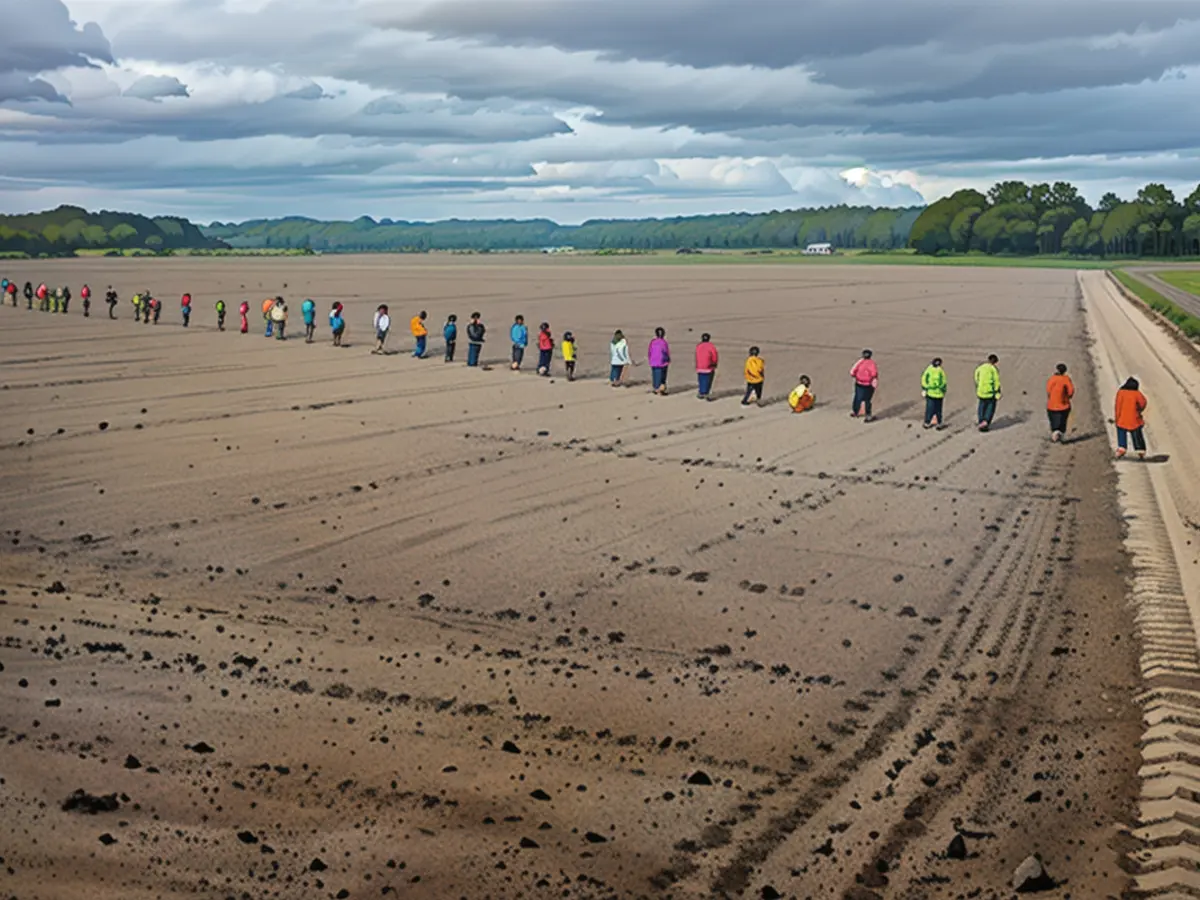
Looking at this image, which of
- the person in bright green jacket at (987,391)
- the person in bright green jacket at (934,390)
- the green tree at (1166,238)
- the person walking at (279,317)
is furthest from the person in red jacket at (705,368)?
the green tree at (1166,238)

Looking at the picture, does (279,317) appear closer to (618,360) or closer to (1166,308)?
(618,360)

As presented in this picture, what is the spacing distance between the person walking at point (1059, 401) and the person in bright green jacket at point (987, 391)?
116 centimetres

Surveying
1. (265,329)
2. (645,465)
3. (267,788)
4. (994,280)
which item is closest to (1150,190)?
(994,280)

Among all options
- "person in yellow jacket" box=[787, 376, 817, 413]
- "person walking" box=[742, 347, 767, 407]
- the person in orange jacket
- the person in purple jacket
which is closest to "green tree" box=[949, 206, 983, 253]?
the person in purple jacket

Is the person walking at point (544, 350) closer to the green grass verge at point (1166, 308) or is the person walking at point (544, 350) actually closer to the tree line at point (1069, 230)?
the green grass verge at point (1166, 308)

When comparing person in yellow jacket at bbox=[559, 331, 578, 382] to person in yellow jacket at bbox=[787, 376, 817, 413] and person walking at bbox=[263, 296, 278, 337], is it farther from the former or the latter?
person walking at bbox=[263, 296, 278, 337]

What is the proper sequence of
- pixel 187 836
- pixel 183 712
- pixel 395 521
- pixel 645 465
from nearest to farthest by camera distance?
pixel 187 836
pixel 183 712
pixel 395 521
pixel 645 465

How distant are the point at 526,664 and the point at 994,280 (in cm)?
9459

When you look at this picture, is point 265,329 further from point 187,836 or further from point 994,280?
point 994,280

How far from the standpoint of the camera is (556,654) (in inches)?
465

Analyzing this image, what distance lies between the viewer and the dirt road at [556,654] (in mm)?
8133

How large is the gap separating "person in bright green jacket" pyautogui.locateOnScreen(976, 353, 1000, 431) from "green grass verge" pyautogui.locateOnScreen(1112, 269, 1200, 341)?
24092 mm

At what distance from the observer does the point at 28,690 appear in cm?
1054

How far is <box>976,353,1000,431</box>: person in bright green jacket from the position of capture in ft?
81.6
